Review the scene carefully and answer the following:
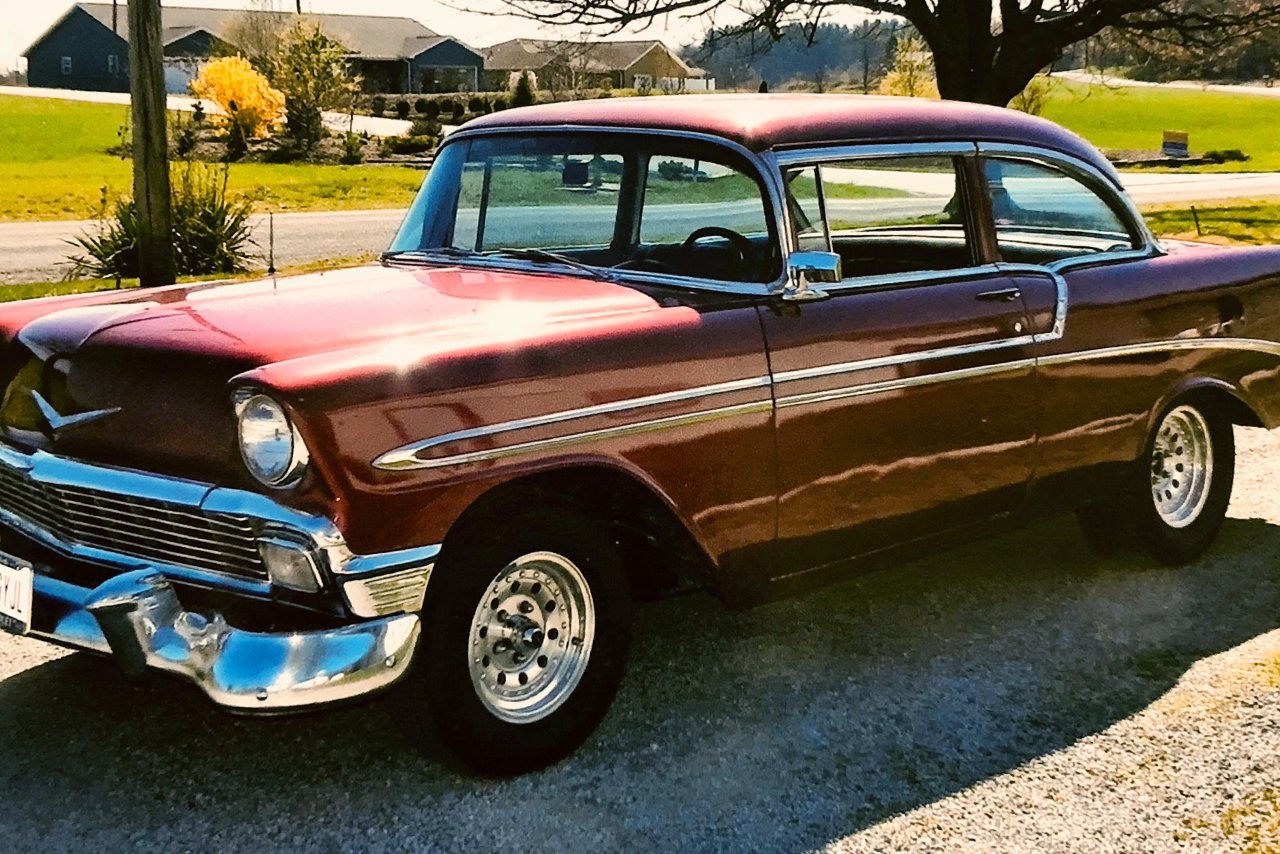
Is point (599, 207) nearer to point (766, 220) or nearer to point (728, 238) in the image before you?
point (728, 238)

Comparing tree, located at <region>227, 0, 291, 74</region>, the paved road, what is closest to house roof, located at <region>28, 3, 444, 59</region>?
tree, located at <region>227, 0, 291, 74</region>

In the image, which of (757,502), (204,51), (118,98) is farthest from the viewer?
(204,51)

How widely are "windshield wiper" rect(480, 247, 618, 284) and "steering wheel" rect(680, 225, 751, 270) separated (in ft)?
0.91

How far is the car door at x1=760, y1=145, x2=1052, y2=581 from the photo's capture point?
12.7 feet

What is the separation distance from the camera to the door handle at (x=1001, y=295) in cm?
435

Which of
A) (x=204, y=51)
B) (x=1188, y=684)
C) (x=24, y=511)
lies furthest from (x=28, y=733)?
(x=204, y=51)

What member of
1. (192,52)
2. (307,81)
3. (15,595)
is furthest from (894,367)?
(192,52)

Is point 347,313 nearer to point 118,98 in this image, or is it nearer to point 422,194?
point 422,194

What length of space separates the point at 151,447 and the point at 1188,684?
3.04m

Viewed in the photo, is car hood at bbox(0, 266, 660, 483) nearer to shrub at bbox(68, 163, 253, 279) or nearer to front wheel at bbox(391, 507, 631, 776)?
front wheel at bbox(391, 507, 631, 776)

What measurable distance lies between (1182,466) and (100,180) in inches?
946

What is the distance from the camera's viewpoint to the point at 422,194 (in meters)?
4.66

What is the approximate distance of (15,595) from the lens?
133 inches

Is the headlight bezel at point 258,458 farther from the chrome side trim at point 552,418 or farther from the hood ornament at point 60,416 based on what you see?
the hood ornament at point 60,416
